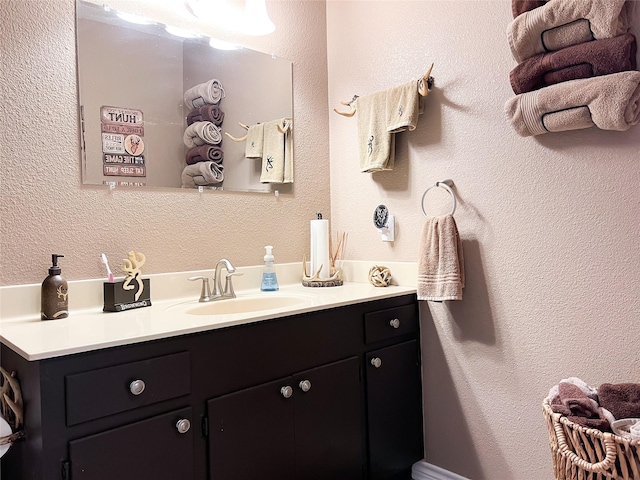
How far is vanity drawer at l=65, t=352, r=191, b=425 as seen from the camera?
1006mm

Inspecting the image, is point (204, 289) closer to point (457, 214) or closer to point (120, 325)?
point (120, 325)

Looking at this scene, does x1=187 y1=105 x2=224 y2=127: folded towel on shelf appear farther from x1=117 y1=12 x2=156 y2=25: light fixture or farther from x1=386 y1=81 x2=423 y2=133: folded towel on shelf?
x1=386 y1=81 x2=423 y2=133: folded towel on shelf

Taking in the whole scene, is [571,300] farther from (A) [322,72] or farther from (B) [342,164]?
(A) [322,72]

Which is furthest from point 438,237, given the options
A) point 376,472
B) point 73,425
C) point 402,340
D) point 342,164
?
point 73,425

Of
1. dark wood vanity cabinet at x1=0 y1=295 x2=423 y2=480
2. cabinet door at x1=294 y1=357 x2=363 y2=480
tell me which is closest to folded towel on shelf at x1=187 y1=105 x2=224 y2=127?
dark wood vanity cabinet at x1=0 y1=295 x2=423 y2=480

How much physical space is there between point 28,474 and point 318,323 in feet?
2.77

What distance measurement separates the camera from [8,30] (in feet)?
4.62

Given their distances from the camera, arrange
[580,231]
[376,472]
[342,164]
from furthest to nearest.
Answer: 1. [342,164]
2. [376,472]
3. [580,231]

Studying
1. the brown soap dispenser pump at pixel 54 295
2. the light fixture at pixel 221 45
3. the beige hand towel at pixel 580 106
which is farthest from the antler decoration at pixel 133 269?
the beige hand towel at pixel 580 106

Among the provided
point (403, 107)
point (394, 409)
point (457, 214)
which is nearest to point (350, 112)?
point (403, 107)

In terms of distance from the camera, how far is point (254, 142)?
2.01m

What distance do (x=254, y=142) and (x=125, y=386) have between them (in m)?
1.22

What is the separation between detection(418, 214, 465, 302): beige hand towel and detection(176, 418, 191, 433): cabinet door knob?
947 millimetres

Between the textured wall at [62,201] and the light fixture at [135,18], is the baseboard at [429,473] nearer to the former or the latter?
the textured wall at [62,201]
